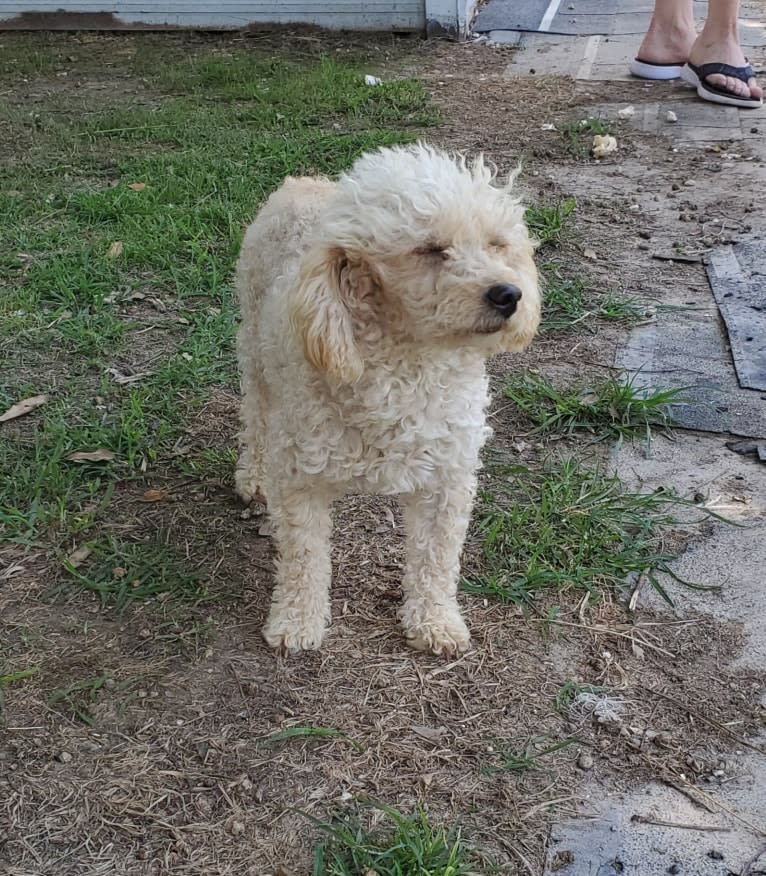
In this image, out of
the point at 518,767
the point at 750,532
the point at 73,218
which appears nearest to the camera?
the point at 518,767

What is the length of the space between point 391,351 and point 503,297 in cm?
35

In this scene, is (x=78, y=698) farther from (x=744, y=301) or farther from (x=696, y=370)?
(x=744, y=301)

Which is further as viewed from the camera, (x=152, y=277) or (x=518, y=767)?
(x=152, y=277)

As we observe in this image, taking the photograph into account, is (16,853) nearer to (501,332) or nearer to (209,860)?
(209,860)

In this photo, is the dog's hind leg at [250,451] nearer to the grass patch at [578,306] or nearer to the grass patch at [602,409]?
the grass patch at [602,409]

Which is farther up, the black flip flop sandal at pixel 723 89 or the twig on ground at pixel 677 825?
the black flip flop sandal at pixel 723 89

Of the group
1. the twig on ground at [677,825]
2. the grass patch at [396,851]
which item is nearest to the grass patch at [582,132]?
the twig on ground at [677,825]

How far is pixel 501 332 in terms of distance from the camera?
2.38 metres

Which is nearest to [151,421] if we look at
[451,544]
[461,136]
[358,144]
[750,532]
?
[451,544]

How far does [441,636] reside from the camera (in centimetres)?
292

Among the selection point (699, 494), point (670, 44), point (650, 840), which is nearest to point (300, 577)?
point (650, 840)

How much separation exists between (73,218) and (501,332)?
13.5 ft

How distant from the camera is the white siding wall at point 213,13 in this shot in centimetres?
896

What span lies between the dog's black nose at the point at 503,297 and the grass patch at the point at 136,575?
149cm
